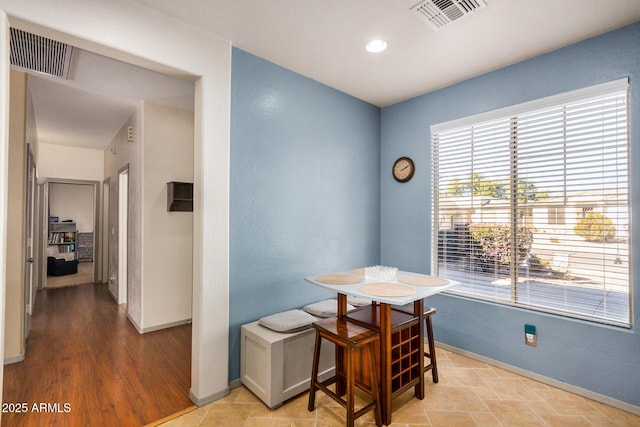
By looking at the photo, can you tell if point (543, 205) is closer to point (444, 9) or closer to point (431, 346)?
point (431, 346)

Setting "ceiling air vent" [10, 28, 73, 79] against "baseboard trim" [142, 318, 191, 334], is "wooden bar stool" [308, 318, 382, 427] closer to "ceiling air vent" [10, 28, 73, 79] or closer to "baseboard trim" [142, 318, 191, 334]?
"baseboard trim" [142, 318, 191, 334]

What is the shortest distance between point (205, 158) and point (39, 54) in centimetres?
166

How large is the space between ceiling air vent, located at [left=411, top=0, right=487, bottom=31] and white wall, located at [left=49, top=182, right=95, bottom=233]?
30.1 feet

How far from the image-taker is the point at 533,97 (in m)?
2.58

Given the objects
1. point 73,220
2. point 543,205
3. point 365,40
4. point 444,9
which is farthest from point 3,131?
point 73,220

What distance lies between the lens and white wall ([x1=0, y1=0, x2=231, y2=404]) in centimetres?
197

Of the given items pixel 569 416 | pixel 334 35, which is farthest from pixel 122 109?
pixel 569 416

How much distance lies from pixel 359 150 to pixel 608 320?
8.60 feet

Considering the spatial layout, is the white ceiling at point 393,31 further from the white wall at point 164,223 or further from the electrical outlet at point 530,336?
the electrical outlet at point 530,336

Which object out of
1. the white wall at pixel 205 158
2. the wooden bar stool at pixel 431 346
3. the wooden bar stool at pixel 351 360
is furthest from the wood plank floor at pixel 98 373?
the wooden bar stool at pixel 431 346

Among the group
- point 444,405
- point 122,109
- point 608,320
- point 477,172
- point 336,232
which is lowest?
point 444,405

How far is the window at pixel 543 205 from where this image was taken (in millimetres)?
2236

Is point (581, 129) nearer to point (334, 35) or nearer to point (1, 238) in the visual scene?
point (334, 35)

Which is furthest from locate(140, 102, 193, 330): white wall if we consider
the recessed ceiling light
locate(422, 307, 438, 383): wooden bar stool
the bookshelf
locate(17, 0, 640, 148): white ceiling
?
A: the bookshelf
